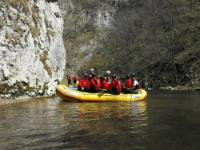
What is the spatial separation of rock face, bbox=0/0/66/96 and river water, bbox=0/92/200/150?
41.9ft

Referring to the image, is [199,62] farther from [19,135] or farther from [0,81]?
[19,135]

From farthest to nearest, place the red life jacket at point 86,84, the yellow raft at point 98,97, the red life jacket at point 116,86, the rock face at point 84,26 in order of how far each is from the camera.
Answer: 1. the rock face at point 84,26
2. the red life jacket at point 86,84
3. the red life jacket at point 116,86
4. the yellow raft at point 98,97

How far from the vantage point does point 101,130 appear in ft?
53.9

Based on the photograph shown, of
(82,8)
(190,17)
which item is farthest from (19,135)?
(82,8)

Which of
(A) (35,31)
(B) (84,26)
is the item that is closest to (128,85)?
(A) (35,31)

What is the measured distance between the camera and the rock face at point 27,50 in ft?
116

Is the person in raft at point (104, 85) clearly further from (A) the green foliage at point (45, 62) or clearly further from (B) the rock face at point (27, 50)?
(A) the green foliage at point (45, 62)

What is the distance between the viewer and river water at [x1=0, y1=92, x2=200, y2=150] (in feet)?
44.7

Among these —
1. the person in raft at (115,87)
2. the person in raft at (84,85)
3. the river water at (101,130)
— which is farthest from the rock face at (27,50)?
the river water at (101,130)

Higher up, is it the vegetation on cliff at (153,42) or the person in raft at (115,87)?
the vegetation on cliff at (153,42)

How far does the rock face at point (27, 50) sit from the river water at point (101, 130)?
41.9 feet

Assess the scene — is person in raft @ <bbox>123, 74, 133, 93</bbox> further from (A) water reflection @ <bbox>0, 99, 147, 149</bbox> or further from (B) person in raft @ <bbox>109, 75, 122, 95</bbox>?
(A) water reflection @ <bbox>0, 99, 147, 149</bbox>

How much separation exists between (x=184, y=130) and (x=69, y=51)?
216ft

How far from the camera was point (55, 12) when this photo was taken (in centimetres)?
5075
